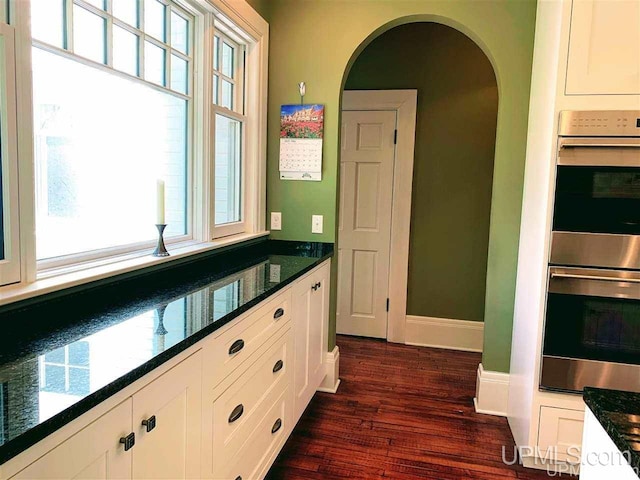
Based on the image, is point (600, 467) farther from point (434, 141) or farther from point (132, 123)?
point (434, 141)

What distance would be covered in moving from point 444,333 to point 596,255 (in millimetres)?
1981

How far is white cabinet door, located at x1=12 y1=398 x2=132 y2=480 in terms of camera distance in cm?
81

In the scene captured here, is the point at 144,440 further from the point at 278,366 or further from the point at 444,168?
the point at 444,168

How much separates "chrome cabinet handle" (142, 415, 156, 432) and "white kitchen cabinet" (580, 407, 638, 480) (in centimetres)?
90

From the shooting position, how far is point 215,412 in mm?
1433

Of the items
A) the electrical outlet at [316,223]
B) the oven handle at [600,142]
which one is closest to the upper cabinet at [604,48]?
the oven handle at [600,142]

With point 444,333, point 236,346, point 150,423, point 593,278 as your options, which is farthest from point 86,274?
point 444,333

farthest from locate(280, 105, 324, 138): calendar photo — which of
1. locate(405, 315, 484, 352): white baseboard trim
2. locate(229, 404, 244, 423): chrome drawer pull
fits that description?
locate(405, 315, 484, 352): white baseboard trim

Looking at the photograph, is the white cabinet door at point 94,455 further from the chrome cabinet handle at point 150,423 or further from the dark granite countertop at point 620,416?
the dark granite countertop at point 620,416

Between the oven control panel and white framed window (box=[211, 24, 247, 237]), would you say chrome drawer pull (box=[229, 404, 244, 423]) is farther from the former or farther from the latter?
the oven control panel

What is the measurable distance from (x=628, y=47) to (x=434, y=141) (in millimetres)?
1819

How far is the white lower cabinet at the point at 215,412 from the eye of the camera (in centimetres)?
92

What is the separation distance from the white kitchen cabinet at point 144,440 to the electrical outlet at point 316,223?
1.72 metres

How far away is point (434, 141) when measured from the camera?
381 cm
